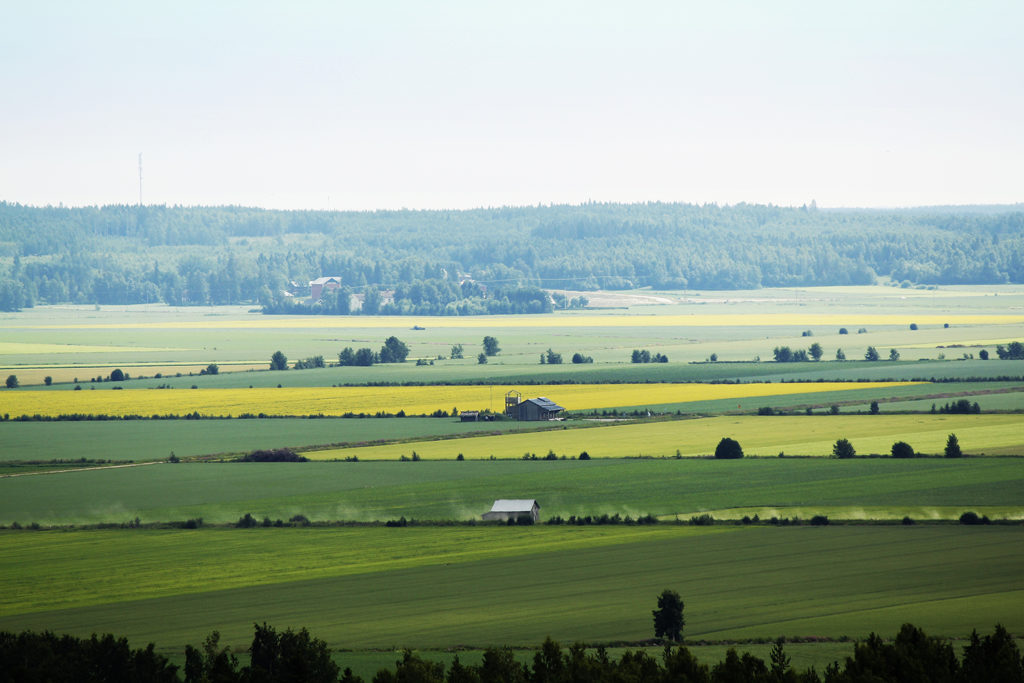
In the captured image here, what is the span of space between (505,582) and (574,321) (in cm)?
13054

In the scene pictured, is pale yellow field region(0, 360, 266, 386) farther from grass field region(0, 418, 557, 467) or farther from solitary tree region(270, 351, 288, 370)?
grass field region(0, 418, 557, 467)

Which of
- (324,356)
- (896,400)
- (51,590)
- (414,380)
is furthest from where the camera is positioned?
(324,356)

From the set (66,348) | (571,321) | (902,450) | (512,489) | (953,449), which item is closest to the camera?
(512,489)

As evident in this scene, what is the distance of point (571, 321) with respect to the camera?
6599 inches

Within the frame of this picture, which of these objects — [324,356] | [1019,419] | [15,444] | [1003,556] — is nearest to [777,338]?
[324,356]

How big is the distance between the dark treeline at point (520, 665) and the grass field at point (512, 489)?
54.0ft

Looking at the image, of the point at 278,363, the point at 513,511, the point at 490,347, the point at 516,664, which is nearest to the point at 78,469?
the point at 513,511

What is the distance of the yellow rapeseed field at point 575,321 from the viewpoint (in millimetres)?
152750

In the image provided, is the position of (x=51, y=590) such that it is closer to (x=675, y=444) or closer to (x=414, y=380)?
(x=675, y=444)

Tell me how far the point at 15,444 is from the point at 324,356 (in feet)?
178

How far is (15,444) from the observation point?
65062 mm

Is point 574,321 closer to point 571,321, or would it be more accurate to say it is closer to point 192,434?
point 571,321

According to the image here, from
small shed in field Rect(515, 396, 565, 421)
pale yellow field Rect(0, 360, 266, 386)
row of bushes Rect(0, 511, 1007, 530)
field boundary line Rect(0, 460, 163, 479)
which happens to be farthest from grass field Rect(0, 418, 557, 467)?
pale yellow field Rect(0, 360, 266, 386)

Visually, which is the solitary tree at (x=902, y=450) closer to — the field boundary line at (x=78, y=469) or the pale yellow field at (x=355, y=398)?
the pale yellow field at (x=355, y=398)
